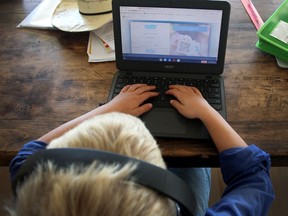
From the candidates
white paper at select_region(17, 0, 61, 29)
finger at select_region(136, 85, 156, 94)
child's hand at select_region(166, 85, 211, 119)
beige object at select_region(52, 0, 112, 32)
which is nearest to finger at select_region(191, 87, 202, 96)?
child's hand at select_region(166, 85, 211, 119)

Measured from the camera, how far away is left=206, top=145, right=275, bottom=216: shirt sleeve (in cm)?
61

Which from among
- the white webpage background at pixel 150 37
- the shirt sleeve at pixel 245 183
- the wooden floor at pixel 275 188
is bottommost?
the wooden floor at pixel 275 188

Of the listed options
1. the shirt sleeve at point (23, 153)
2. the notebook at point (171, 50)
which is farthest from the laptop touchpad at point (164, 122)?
the shirt sleeve at point (23, 153)

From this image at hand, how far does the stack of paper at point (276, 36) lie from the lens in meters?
0.90

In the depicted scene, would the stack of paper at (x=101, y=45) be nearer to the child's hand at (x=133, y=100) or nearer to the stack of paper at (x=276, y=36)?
the child's hand at (x=133, y=100)

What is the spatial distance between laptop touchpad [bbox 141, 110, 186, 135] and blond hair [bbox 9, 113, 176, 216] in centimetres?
30

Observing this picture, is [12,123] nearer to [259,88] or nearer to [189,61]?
[189,61]

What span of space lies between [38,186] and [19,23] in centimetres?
84

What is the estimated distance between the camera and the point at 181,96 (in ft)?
2.66

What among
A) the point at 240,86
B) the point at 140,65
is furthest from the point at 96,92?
the point at 240,86

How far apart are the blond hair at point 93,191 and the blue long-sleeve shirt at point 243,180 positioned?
8.5 inches

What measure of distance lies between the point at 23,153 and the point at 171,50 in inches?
17.5

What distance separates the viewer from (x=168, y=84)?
854 mm

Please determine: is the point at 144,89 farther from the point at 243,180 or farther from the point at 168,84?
the point at 243,180
